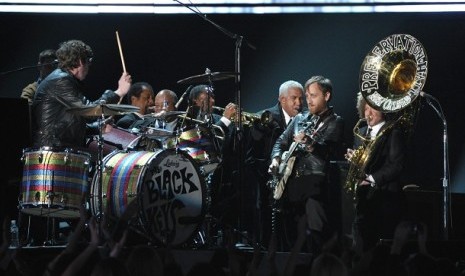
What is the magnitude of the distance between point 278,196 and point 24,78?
4.52 metres

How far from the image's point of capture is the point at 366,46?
12.4m

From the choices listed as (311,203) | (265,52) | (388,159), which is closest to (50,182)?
(311,203)

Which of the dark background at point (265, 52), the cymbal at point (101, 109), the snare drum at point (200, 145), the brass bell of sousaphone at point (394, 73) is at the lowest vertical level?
the snare drum at point (200, 145)

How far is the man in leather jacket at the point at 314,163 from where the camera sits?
9.57 meters

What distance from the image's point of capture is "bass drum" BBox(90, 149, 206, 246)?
30.8 ft

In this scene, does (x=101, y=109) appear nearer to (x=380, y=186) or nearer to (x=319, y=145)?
(x=319, y=145)

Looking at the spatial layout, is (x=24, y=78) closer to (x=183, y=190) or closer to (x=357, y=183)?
(x=183, y=190)

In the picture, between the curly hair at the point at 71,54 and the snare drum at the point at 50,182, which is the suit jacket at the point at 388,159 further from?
the curly hair at the point at 71,54

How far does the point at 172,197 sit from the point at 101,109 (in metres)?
1.27

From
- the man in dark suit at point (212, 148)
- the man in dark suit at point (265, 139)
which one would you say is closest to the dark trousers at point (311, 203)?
the man in dark suit at point (212, 148)

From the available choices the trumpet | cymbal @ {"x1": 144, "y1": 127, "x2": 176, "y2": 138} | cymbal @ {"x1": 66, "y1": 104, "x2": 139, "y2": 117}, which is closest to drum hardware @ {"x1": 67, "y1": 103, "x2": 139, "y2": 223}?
cymbal @ {"x1": 66, "y1": 104, "x2": 139, "y2": 117}

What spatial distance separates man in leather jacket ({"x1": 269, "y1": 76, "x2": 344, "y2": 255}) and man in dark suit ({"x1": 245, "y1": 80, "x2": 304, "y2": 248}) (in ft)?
3.71

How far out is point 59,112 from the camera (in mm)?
9617

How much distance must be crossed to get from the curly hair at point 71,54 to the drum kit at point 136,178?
0.65 m
